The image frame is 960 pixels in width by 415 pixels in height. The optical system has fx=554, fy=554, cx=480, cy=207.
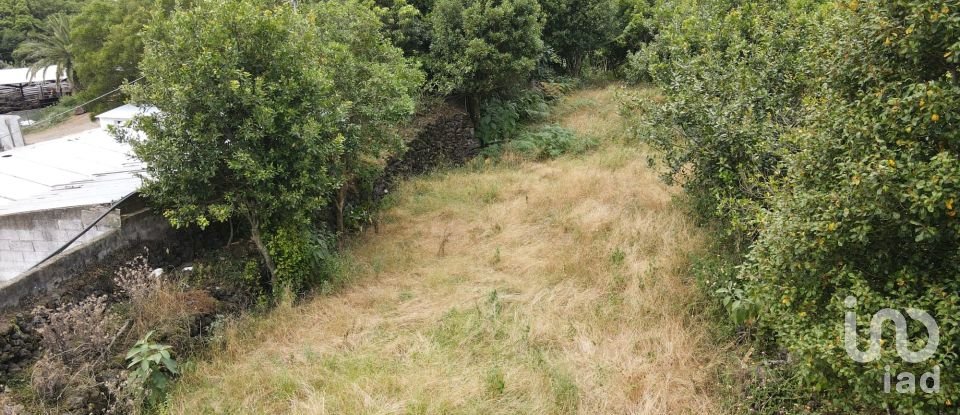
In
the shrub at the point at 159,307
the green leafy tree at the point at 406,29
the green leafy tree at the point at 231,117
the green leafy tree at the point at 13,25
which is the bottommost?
the shrub at the point at 159,307

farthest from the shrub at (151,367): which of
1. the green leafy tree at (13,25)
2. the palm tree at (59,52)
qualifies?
the green leafy tree at (13,25)

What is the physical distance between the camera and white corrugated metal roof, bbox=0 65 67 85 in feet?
94.4

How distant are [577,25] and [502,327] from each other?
16169 millimetres

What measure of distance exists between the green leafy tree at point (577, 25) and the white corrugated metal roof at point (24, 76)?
26.3m

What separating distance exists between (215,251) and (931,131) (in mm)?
7811

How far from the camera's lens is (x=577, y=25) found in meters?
20.0

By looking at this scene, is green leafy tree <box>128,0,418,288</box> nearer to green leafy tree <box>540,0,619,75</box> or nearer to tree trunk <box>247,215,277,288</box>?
tree trunk <box>247,215,277,288</box>

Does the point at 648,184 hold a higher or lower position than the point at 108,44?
lower

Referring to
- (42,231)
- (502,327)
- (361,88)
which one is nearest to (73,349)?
(42,231)

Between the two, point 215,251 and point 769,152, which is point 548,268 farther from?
point 215,251

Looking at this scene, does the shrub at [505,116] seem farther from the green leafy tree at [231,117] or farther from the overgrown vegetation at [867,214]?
the overgrown vegetation at [867,214]

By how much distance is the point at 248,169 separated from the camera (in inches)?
259

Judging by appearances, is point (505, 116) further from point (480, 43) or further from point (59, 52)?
point (59, 52)

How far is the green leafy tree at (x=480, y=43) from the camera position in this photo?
46.3 feet
